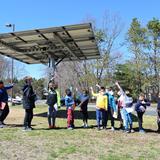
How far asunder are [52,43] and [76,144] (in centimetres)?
1233

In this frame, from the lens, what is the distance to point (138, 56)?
57906 mm

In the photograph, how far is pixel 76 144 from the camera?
Result: 10320 millimetres

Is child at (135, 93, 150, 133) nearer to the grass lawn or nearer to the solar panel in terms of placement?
the grass lawn

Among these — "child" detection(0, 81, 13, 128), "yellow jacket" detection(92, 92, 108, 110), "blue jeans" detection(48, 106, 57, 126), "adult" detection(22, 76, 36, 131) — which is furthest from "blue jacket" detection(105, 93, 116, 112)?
"child" detection(0, 81, 13, 128)

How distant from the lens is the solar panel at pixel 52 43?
724 inches

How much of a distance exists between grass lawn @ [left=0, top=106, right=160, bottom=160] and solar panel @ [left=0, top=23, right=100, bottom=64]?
6254 millimetres

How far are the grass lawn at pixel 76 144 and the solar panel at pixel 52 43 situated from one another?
6.25 metres

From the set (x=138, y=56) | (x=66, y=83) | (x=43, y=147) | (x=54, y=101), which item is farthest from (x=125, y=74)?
(x=43, y=147)

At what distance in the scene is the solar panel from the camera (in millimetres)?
18391

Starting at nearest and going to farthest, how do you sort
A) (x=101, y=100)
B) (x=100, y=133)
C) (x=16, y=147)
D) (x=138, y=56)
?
(x=16, y=147), (x=100, y=133), (x=101, y=100), (x=138, y=56)

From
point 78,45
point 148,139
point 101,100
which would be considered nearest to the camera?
point 148,139

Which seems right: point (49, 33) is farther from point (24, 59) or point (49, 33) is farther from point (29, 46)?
point (24, 59)

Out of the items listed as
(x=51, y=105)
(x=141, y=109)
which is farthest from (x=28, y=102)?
(x=141, y=109)

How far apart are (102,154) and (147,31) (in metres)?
51.6
